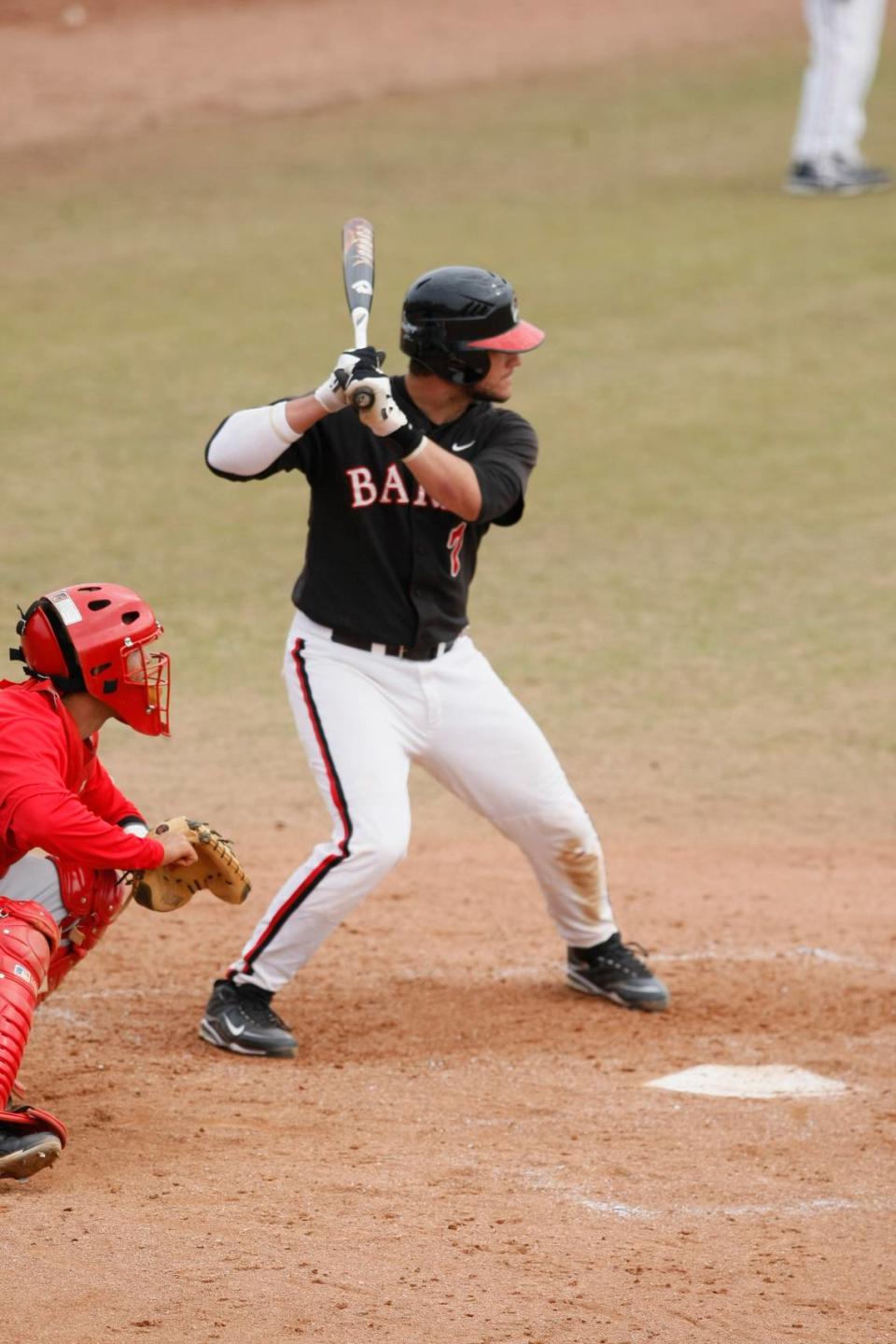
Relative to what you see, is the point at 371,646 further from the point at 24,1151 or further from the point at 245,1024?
the point at 24,1151

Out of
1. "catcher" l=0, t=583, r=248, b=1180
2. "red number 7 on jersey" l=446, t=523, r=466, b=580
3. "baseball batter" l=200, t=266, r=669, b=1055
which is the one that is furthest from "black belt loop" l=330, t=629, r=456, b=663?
"catcher" l=0, t=583, r=248, b=1180

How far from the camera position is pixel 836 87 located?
43.9ft

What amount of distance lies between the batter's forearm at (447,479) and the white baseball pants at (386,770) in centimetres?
46

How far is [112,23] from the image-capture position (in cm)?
1720

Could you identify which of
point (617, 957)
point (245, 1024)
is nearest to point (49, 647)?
point (245, 1024)

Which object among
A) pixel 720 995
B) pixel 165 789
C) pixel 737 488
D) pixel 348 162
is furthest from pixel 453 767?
pixel 348 162

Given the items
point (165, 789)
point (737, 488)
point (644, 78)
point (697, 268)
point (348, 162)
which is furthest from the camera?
point (644, 78)

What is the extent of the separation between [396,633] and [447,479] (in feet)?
1.55

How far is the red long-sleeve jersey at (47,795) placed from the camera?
396 cm

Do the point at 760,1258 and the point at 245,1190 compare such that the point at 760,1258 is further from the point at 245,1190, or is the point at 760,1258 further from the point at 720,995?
the point at 720,995

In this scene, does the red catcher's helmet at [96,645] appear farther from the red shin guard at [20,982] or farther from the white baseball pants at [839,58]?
the white baseball pants at [839,58]

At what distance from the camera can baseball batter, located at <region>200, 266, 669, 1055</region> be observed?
4754 millimetres

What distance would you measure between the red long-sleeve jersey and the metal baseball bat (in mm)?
1258

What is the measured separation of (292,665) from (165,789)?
1890 millimetres
